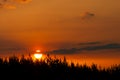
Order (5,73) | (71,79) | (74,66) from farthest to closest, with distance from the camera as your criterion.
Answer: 1. (74,66)
2. (71,79)
3. (5,73)

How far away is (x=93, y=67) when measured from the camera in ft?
151

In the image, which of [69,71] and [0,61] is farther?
[69,71]

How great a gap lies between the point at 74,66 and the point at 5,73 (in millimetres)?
8134

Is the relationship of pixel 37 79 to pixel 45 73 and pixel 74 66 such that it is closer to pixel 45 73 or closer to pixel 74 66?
pixel 45 73

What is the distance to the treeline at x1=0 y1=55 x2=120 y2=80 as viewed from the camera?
3900cm

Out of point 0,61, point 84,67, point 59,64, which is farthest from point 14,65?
point 84,67

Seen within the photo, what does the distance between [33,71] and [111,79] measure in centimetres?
862

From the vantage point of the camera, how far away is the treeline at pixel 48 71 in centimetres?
3900

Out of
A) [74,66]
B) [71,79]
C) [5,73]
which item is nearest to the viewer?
[5,73]

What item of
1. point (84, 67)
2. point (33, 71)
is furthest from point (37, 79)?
point (84, 67)

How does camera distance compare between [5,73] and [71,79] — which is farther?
[71,79]

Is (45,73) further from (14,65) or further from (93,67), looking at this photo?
(93,67)

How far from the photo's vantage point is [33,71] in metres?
39.9

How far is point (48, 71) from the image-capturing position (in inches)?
1623
